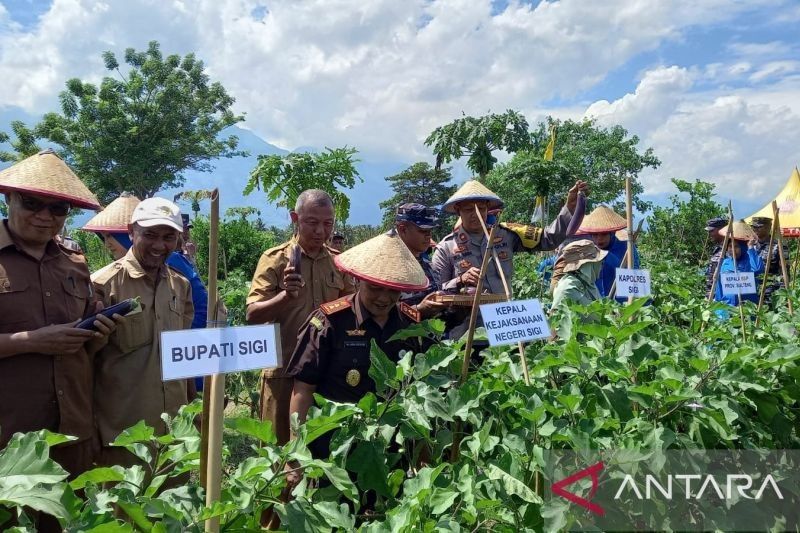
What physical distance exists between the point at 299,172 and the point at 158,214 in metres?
5.66

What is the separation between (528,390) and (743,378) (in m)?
0.62

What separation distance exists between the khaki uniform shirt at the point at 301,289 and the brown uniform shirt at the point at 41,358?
961 millimetres

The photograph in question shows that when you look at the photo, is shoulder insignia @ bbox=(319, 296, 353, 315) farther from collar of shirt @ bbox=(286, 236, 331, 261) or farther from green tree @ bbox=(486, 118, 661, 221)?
green tree @ bbox=(486, 118, 661, 221)

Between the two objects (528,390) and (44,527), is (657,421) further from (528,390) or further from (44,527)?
(44,527)

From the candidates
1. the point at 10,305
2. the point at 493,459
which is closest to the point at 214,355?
the point at 493,459

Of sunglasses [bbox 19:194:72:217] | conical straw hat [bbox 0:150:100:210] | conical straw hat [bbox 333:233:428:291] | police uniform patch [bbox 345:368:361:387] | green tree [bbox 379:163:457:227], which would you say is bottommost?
police uniform patch [bbox 345:368:361:387]

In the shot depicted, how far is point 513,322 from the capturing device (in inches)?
78.4

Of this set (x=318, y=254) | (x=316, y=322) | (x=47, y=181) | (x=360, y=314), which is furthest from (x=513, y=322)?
(x=47, y=181)

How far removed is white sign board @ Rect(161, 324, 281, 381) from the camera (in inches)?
47.8

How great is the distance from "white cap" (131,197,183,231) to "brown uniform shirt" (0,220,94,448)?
305 millimetres

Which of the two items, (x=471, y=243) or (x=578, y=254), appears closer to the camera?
(x=578, y=254)

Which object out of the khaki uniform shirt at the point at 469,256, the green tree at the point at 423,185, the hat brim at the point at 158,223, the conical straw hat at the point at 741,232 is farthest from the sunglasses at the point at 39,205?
the green tree at the point at 423,185

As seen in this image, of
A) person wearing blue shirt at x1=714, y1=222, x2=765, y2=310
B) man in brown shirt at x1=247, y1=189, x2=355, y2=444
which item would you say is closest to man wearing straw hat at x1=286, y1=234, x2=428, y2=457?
man in brown shirt at x1=247, y1=189, x2=355, y2=444

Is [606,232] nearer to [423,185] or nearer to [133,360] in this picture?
[133,360]
